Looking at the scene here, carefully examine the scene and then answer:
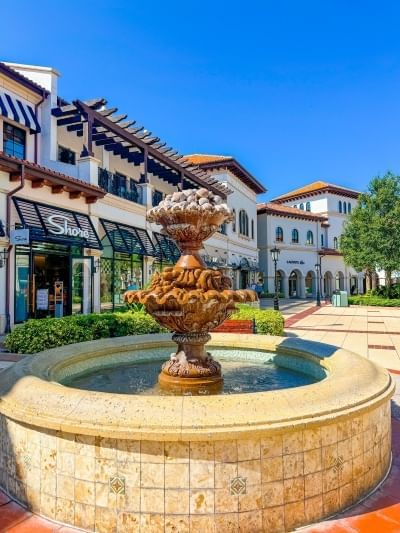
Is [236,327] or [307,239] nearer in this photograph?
[236,327]

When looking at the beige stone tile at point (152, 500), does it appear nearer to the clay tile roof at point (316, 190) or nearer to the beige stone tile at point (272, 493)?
the beige stone tile at point (272, 493)

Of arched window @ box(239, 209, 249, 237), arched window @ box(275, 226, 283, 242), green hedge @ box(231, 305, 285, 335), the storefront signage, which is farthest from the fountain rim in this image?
arched window @ box(275, 226, 283, 242)

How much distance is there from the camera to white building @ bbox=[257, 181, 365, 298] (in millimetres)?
47406

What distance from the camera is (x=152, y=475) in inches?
112

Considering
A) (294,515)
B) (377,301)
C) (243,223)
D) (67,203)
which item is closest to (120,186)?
(67,203)

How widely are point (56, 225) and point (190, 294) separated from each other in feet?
43.1

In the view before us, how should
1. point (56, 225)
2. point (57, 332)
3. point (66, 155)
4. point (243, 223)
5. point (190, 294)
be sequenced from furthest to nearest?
point (243, 223)
point (66, 155)
point (56, 225)
point (57, 332)
point (190, 294)

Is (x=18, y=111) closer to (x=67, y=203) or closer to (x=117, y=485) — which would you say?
(x=67, y=203)

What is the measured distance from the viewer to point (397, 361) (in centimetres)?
1014

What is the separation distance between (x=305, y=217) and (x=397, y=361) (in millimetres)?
41079

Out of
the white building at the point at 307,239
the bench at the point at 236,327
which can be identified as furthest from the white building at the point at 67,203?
the white building at the point at 307,239

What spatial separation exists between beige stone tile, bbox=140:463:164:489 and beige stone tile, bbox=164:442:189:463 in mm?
85

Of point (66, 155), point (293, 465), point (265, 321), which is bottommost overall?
point (293, 465)

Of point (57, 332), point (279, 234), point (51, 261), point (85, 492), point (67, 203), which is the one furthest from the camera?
point (279, 234)
